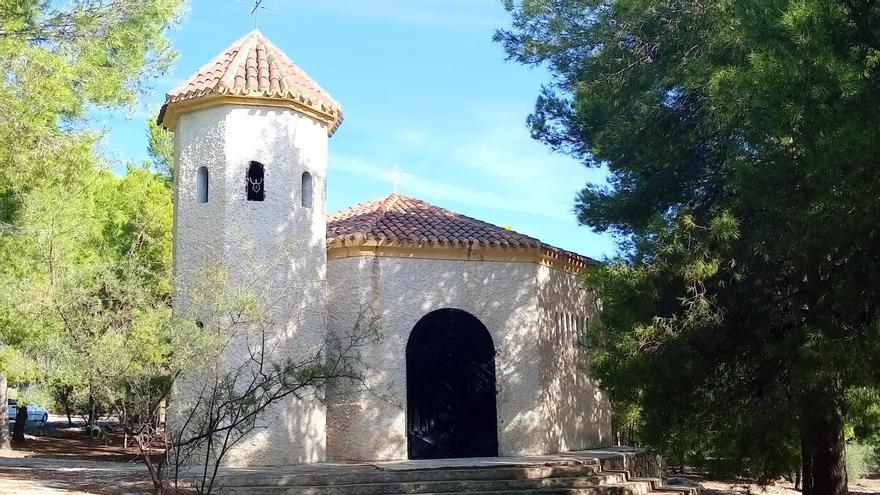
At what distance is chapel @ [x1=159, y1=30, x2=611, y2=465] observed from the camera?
1478cm

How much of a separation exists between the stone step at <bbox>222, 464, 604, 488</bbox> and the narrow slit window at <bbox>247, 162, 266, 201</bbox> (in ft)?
16.5

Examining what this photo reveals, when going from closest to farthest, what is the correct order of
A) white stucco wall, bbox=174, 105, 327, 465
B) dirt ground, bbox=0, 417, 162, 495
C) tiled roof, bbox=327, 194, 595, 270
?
dirt ground, bbox=0, 417, 162, 495
white stucco wall, bbox=174, 105, 327, 465
tiled roof, bbox=327, 194, 595, 270

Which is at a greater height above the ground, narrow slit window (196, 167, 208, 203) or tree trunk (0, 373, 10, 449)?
narrow slit window (196, 167, 208, 203)

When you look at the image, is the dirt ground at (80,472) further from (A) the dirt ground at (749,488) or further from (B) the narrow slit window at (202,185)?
(B) the narrow slit window at (202,185)

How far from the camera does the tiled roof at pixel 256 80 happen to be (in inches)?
591

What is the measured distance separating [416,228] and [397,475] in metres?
5.43

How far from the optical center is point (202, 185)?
1523cm

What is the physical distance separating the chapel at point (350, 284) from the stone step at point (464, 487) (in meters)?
2.23

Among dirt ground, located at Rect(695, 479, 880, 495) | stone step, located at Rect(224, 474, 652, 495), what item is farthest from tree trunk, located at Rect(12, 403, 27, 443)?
dirt ground, located at Rect(695, 479, 880, 495)

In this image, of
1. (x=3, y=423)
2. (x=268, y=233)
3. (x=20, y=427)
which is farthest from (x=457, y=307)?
(x=20, y=427)

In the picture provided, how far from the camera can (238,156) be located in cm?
1495

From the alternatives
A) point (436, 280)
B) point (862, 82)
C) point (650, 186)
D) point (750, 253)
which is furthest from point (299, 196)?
point (862, 82)

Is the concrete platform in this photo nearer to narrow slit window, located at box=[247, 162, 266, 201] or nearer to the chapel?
the chapel

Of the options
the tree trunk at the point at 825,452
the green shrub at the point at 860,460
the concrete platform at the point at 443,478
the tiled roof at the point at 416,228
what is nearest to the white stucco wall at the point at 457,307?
the tiled roof at the point at 416,228
